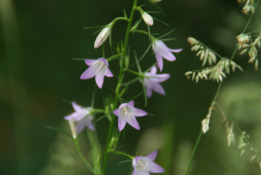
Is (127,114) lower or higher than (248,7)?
lower

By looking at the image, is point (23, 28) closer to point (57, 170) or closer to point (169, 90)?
point (169, 90)

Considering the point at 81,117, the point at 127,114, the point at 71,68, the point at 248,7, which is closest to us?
the point at 248,7

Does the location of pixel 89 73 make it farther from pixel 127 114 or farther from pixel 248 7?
pixel 248 7

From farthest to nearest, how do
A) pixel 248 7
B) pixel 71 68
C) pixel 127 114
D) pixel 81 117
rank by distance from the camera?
pixel 71 68
pixel 81 117
pixel 127 114
pixel 248 7

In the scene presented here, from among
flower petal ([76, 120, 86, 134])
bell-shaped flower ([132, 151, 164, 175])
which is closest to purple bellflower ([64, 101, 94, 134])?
flower petal ([76, 120, 86, 134])

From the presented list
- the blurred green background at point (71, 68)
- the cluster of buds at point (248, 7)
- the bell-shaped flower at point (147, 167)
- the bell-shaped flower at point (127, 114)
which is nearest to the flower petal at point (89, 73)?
the bell-shaped flower at point (127, 114)

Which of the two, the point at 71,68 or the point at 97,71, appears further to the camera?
the point at 71,68

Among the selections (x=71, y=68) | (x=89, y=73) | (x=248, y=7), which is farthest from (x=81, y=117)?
(x=71, y=68)

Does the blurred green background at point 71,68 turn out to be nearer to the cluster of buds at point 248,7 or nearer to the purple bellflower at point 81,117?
the purple bellflower at point 81,117

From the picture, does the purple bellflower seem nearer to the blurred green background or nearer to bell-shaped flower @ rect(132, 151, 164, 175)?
bell-shaped flower @ rect(132, 151, 164, 175)

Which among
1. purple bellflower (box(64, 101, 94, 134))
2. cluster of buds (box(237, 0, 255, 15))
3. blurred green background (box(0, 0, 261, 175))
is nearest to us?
cluster of buds (box(237, 0, 255, 15))

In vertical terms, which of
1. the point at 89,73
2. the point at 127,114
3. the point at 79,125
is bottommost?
the point at 79,125
